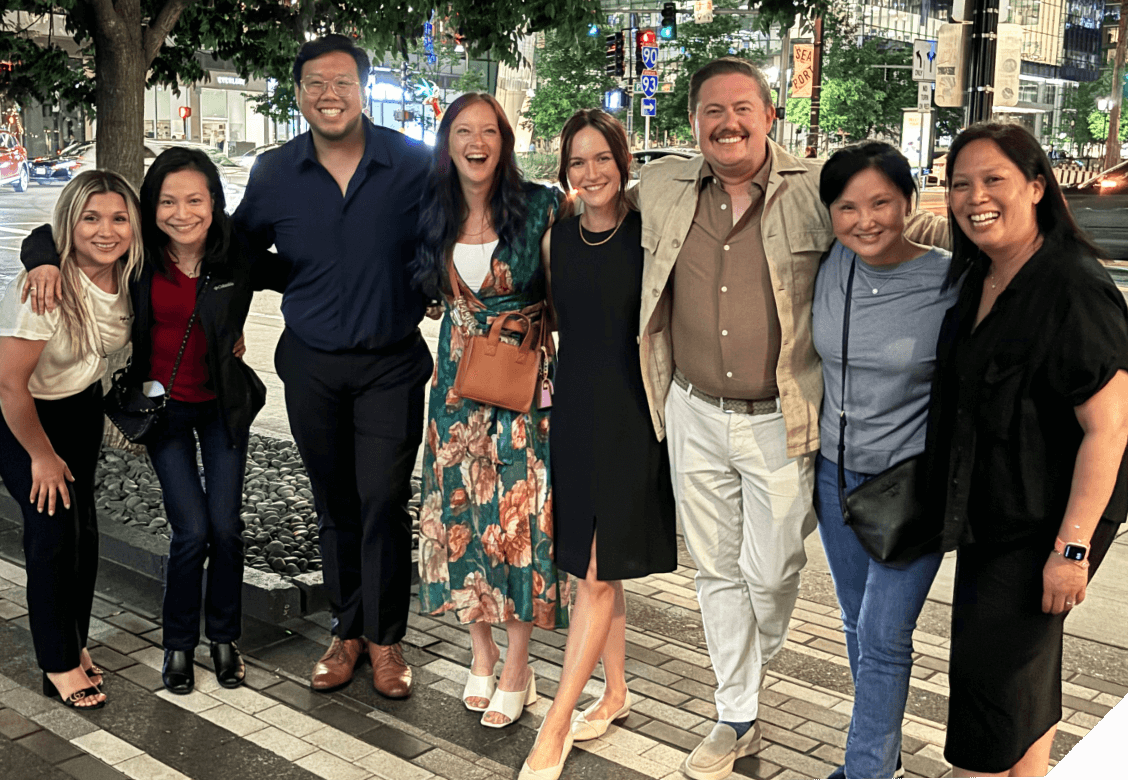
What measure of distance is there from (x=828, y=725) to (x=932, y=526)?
4.09 ft

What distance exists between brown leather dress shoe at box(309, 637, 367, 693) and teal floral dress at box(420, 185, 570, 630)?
440 mm

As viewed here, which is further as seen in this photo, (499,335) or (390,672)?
(390,672)

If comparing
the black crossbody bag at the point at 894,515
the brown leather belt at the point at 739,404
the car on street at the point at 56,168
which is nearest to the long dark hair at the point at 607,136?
the brown leather belt at the point at 739,404

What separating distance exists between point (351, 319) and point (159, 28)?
11.6 ft

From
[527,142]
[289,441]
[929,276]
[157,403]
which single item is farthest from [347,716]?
[527,142]

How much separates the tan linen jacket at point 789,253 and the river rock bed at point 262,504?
2637 millimetres

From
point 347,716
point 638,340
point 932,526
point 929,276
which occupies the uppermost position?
point 929,276

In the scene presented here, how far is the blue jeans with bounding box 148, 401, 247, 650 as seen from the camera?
433cm

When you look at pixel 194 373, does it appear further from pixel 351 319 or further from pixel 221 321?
pixel 351 319

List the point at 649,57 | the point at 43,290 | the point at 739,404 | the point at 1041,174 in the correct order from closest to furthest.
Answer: the point at 1041,174, the point at 739,404, the point at 43,290, the point at 649,57

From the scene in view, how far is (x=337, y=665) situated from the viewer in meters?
4.48

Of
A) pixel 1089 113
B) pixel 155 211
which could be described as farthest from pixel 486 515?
pixel 1089 113

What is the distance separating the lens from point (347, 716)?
421 cm

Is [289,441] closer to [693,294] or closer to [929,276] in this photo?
[693,294]
